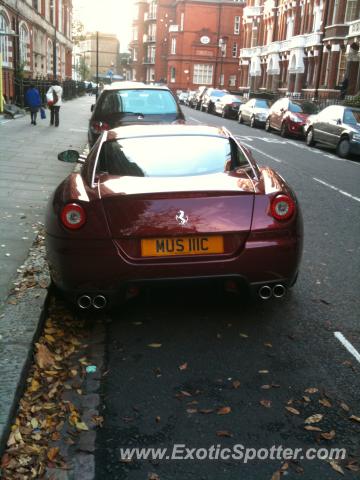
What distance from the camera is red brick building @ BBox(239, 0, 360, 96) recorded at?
39594mm

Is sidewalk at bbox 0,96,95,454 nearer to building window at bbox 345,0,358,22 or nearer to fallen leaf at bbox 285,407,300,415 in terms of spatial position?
fallen leaf at bbox 285,407,300,415

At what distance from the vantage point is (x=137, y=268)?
13.3ft

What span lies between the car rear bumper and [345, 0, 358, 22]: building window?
130ft

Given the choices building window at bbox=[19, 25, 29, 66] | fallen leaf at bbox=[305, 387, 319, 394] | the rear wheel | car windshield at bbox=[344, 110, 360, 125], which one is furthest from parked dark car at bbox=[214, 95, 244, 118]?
fallen leaf at bbox=[305, 387, 319, 394]

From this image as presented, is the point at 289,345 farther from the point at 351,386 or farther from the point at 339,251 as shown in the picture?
the point at 339,251

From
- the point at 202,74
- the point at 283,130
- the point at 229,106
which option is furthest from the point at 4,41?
the point at 202,74

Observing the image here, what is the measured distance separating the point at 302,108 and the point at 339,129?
718 centimetres

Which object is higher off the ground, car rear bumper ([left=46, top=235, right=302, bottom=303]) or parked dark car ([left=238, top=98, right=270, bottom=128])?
car rear bumper ([left=46, top=235, right=302, bottom=303])

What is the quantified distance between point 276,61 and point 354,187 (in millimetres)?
46756

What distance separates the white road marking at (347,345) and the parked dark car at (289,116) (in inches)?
830

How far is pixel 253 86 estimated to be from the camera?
65062 mm

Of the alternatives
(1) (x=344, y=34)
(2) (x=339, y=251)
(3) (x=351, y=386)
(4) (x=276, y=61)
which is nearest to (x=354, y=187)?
(2) (x=339, y=251)

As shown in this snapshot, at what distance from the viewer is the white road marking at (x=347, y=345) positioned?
13.2 feet

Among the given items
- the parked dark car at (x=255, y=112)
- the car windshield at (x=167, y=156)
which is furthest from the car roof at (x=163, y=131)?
the parked dark car at (x=255, y=112)
